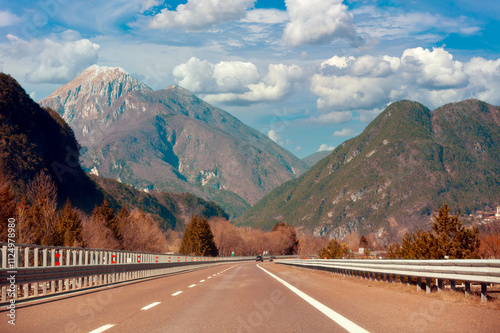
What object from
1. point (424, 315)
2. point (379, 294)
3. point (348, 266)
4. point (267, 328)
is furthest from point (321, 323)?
point (348, 266)

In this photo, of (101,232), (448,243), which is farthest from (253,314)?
(101,232)

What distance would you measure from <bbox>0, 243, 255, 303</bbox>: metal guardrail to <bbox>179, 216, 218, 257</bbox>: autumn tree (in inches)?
3887

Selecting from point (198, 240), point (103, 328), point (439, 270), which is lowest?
point (198, 240)

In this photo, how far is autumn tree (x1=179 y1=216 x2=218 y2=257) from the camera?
13300 cm

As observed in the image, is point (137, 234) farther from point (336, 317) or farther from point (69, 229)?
point (336, 317)

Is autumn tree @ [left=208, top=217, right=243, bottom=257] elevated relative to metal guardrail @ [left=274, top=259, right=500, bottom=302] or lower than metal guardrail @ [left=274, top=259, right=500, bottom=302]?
lower

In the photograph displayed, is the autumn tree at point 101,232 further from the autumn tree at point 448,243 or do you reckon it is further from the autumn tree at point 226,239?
the autumn tree at point 226,239

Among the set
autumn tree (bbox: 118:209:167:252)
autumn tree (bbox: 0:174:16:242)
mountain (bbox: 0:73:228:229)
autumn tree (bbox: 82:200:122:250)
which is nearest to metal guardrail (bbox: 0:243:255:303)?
autumn tree (bbox: 0:174:16:242)

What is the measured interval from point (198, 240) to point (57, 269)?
119 meters

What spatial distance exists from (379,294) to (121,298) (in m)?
7.14

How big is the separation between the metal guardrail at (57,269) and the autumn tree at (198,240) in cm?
9874

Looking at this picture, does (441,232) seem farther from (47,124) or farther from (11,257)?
(47,124)

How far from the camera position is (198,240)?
133m

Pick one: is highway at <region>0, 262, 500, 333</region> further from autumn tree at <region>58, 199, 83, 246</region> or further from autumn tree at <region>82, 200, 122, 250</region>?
autumn tree at <region>82, 200, 122, 250</region>
